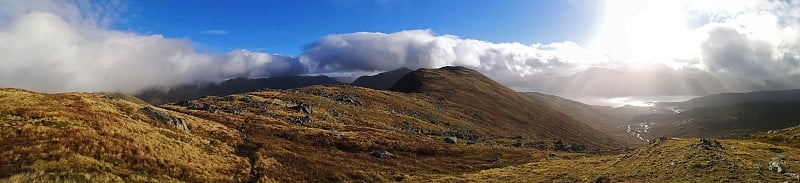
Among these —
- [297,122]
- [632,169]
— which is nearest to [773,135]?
[632,169]

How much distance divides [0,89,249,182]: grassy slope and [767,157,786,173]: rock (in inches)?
1845

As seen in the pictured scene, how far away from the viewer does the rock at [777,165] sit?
127ft

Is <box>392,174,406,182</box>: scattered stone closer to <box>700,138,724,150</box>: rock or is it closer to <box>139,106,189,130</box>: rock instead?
<box>139,106,189,130</box>: rock

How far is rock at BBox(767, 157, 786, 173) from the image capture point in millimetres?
38756

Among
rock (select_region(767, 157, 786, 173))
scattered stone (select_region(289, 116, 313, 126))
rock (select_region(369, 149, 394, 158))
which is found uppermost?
rock (select_region(767, 157, 786, 173))

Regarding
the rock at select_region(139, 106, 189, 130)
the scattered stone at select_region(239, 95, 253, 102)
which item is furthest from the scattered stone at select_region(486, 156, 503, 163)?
the scattered stone at select_region(239, 95, 253, 102)

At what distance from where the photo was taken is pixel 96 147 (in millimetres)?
39812

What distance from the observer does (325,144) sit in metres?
72.8

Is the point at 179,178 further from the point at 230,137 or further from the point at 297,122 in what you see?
the point at 297,122

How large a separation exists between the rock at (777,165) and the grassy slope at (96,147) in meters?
46.9

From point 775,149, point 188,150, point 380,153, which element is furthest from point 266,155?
point 775,149

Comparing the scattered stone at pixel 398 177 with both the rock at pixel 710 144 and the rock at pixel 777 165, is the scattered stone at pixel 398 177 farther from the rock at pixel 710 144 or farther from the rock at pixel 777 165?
the rock at pixel 777 165

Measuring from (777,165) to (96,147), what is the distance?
57.3 m

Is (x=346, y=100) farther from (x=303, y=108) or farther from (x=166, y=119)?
(x=166, y=119)
